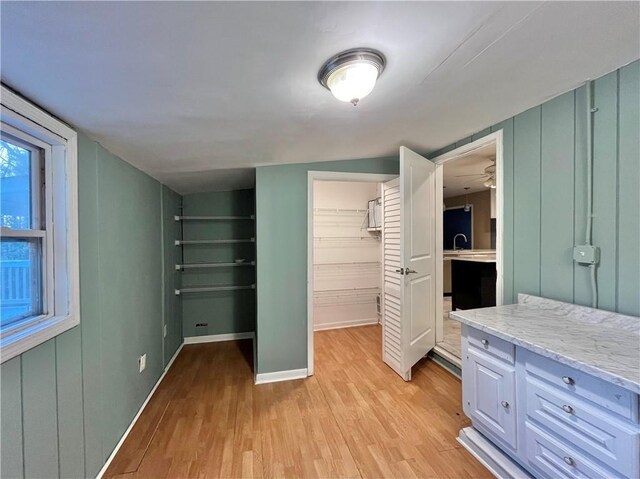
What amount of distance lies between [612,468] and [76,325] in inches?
94.0

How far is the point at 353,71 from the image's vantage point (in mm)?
1112

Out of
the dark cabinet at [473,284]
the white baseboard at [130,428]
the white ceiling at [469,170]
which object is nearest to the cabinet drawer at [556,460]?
the white ceiling at [469,170]

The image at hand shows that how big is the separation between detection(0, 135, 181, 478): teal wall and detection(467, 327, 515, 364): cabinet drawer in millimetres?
2163

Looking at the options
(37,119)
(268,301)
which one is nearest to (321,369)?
(268,301)

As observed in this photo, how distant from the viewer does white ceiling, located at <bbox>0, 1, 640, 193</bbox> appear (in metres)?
0.83

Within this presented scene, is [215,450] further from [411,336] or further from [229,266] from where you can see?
[229,266]

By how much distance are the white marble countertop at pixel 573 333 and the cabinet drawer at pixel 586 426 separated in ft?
0.69

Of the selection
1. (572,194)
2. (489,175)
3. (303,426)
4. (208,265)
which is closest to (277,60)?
(572,194)

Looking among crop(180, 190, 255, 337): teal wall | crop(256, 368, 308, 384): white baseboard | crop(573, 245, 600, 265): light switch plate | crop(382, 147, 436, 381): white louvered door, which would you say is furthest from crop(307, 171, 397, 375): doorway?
crop(573, 245, 600, 265): light switch plate

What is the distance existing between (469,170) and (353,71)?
3.08 m

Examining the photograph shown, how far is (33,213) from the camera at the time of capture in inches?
50.7

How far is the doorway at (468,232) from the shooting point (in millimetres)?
2216

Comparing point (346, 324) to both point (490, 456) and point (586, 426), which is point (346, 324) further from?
point (586, 426)

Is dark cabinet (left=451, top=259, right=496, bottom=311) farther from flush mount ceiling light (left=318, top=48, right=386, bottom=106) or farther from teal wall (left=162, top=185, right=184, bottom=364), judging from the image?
teal wall (left=162, top=185, right=184, bottom=364)
